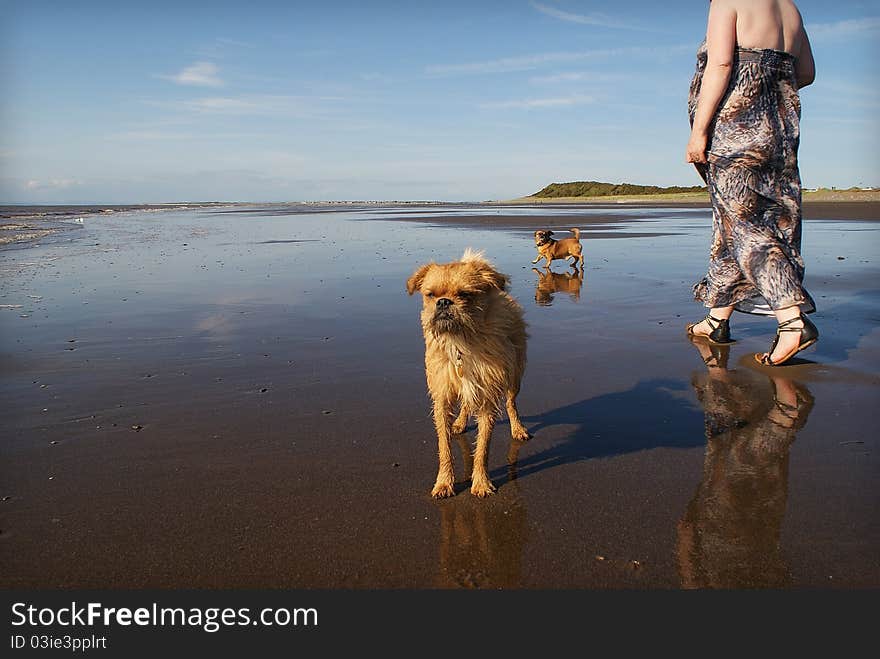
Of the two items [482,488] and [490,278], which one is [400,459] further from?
[490,278]

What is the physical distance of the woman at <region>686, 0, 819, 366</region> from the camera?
6.42 metres

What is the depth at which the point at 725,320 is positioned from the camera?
7340 millimetres

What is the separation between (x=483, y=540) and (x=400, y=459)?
1.12 meters

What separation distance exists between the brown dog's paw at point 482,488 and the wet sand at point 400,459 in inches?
4.2

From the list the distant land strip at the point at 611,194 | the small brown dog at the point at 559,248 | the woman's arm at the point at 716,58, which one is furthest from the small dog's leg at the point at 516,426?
the distant land strip at the point at 611,194

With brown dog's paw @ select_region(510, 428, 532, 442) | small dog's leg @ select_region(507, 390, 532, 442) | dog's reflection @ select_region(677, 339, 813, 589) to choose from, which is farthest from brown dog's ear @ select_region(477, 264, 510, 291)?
dog's reflection @ select_region(677, 339, 813, 589)

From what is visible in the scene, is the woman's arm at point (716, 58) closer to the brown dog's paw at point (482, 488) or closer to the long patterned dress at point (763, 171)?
the long patterned dress at point (763, 171)

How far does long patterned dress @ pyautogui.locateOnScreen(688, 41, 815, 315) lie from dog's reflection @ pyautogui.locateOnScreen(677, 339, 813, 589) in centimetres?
127

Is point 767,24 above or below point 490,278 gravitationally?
above

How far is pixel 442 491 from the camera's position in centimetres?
385

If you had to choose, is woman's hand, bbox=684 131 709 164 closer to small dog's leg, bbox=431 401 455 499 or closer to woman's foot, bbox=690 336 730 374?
woman's foot, bbox=690 336 730 374

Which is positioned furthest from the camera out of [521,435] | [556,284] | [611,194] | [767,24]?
[611,194]

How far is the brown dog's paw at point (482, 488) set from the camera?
153 inches

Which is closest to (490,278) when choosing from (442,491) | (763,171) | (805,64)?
A: (442,491)
